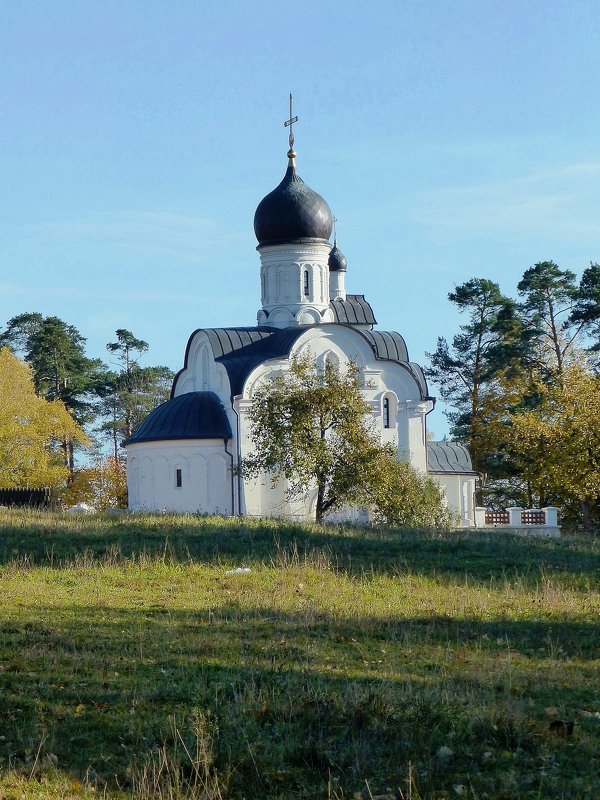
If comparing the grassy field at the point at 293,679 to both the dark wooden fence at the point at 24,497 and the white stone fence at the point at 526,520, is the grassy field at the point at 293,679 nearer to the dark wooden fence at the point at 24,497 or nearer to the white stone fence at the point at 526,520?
the dark wooden fence at the point at 24,497

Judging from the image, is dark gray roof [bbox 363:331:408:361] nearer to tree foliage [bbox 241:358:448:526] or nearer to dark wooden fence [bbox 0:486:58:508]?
tree foliage [bbox 241:358:448:526]

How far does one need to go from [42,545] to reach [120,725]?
9826mm

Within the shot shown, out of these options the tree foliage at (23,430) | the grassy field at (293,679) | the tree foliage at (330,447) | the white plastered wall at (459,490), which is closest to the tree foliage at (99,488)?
the tree foliage at (23,430)

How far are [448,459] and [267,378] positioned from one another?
32.6 feet

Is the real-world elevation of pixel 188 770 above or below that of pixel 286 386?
below

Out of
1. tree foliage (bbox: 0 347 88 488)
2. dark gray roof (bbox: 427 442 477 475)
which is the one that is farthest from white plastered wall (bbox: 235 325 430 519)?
tree foliage (bbox: 0 347 88 488)

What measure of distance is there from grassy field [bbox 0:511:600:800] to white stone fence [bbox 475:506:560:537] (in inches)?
905

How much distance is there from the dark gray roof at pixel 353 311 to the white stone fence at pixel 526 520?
32.8ft

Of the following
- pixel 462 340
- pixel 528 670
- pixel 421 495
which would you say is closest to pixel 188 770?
pixel 528 670

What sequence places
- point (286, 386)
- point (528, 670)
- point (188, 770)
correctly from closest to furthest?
point (188, 770) < point (528, 670) < point (286, 386)

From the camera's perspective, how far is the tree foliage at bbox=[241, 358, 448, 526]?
3183 centimetres

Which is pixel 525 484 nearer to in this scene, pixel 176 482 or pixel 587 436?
pixel 587 436

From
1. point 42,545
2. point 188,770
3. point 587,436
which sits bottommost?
point 188,770

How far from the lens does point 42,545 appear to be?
58.2 ft
